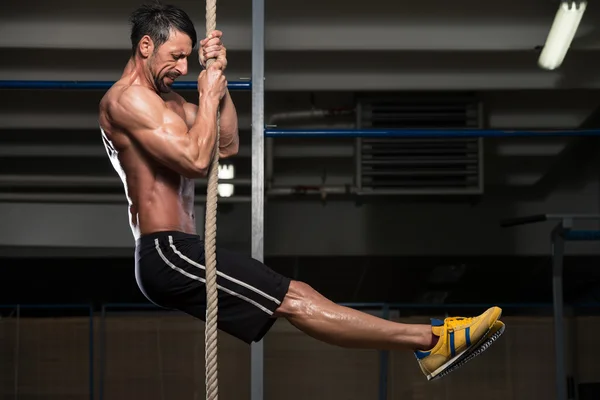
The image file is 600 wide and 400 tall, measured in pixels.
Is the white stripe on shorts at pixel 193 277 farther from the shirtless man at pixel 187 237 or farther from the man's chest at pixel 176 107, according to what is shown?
the man's chest at pixel 176 107

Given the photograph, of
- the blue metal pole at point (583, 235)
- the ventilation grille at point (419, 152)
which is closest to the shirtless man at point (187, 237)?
the blue metal pole at point (583, 235)

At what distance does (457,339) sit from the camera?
2551 millimetres

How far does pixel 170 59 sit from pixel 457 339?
115 cm

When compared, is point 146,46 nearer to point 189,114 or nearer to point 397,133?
point 189,114

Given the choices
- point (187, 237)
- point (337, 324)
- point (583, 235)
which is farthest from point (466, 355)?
point (583, 235)

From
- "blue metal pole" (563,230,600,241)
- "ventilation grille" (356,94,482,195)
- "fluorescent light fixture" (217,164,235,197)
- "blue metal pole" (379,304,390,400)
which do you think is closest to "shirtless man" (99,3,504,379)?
"blue metal pole" (563,230,600,241)

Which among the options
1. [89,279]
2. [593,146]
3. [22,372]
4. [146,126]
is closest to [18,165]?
[89,279]

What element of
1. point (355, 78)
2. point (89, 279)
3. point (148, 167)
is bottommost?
point (89, 279)

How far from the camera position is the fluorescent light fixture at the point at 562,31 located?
5.01 meters

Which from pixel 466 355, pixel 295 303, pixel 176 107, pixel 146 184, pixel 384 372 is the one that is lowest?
pixel 384 372

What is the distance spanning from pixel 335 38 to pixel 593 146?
8.83 ft

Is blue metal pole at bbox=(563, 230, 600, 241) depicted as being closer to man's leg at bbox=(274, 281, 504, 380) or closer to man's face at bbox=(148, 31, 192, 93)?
man's leg at bbox=(274, 281, 504, 380)

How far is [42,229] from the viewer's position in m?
6.96

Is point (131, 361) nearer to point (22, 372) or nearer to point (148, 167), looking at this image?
point (22, 372)
